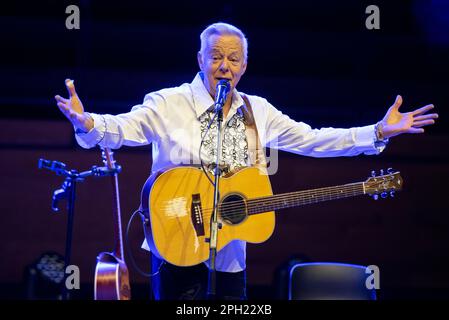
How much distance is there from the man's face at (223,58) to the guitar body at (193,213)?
1.71 feet

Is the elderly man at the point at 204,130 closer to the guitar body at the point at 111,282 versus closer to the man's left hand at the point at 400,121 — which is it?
the man's left hand at the point at 400,121

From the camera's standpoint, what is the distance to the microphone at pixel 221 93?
2949 mm

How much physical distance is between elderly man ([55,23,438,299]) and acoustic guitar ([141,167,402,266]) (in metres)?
0.07

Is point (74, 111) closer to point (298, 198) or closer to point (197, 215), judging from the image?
point (197, 215)

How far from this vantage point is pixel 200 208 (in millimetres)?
3195

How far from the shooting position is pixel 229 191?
3.30m

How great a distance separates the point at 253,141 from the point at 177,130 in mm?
430

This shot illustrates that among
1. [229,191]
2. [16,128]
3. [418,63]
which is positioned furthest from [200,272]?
[418,63]

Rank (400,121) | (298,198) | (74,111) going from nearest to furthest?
1. (74,111)
2. (298,198)
3. (400,121)

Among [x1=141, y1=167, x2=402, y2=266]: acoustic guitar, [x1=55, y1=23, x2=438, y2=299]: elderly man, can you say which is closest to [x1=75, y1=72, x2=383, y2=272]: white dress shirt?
[x1=55, y1=23, x2=438, y2=299]: elderly man

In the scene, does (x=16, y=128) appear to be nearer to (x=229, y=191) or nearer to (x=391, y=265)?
(x=229, y=191)

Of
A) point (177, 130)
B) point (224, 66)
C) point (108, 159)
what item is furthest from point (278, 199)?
point (108, 159)

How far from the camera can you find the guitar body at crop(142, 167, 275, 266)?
3096 millimetres

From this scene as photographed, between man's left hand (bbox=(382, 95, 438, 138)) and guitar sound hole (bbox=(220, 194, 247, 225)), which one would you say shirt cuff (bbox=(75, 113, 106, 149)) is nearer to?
guitar sound hole (bbox=(220, 194, 247, 225))
